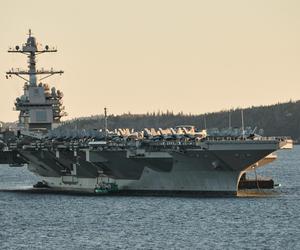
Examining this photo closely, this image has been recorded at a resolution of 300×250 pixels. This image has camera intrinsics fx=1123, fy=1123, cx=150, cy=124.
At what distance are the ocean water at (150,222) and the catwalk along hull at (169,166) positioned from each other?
1696 mm

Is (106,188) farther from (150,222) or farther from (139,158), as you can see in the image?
(150,222)

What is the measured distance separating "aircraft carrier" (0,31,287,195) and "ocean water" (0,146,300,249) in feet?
5.93

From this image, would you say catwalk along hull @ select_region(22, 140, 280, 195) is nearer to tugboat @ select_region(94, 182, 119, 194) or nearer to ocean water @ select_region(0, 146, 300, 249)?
tugboat @ select_region(94, 182, 119, 194)

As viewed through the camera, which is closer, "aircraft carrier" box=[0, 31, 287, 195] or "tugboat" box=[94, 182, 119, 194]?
"aircraft carrier" box=[0, 31, 287, 195]

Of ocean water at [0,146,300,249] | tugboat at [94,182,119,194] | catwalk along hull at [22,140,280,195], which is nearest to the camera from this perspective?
ocean water at [0,146,300,249]

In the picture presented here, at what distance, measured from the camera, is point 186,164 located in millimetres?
61031

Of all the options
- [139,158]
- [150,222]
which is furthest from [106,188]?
[150,222]

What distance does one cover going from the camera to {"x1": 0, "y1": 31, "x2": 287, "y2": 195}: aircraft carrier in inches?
2338

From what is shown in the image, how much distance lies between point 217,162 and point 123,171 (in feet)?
21.7

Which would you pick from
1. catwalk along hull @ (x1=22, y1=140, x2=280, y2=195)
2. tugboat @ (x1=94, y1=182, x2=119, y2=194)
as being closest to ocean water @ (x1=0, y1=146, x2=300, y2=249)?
tugboat @ (x1=94, y1=182, x2=119, y2=194)

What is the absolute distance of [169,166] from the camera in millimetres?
61656

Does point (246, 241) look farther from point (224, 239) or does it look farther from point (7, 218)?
point (7, 218)

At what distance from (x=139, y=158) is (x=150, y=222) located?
12.2 meters

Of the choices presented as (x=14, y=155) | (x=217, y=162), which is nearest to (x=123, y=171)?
(x=217, y=162)
